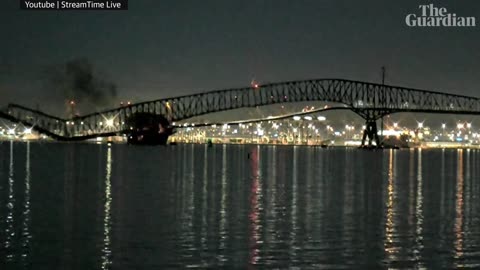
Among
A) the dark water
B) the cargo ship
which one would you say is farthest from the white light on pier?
the dark water

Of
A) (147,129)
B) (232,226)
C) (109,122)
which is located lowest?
(232,226)

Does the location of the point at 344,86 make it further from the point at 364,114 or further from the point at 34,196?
the point at 34,196

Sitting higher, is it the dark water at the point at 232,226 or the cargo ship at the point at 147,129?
the cargo ship at the point at 147,129

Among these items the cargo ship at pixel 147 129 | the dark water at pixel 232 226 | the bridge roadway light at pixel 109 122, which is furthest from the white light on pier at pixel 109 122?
the dark water at pixel 232 226

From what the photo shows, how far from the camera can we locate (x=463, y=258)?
67.6 feet

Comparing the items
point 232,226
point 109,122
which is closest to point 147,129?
point 109,122

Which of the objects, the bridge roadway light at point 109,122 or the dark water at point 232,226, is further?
the bridge roadway light at point 109,122

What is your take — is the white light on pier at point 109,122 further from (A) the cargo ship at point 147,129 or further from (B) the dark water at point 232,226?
(B) the dark water at point 232,226

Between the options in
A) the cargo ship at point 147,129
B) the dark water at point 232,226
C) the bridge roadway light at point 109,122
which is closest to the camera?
the dark water at point 232,226

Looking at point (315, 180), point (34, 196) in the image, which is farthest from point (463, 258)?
point (315, 180)

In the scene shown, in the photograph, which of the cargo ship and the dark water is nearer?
the dark water

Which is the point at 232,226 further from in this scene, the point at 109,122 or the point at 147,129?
the point at 109,122

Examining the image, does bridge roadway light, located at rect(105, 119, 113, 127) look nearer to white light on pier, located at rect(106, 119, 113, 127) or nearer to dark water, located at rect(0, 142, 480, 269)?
white light on pier, located at rect(106, 119, 113, 127)

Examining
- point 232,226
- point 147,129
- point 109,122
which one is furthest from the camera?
point 109,122
